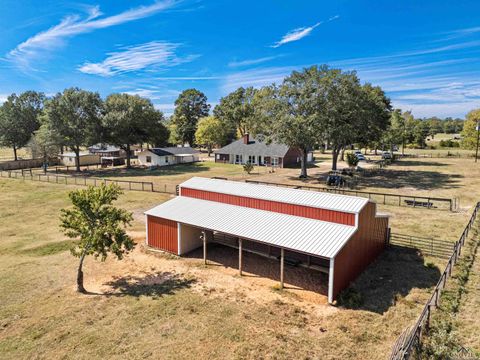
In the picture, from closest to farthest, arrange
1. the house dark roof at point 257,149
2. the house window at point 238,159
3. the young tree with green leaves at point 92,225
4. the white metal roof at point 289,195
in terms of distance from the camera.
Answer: the young tree with green leaves at point 92,225 < the white metal roof at point 289,195 < the house dark roof at point 257,149 < the house window at point 238,159

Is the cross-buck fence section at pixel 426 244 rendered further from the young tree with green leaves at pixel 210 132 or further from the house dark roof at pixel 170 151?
the young tree with green leaves at pixel 210 132

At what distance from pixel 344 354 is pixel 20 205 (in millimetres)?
31252

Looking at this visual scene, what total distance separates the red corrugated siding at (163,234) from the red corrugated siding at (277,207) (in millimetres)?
2799

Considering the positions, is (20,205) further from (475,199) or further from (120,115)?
(475,199)

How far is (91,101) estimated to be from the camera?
5222cm

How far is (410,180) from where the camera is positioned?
4141 centimetres

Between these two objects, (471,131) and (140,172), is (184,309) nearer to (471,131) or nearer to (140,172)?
(140,172)

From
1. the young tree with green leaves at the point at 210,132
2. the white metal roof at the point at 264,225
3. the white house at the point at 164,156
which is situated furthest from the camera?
the young tree with green leaves at the point at 210,132

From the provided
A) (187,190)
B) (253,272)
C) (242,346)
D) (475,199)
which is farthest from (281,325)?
(475,199)

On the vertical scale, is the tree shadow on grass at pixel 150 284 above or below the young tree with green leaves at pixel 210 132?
below

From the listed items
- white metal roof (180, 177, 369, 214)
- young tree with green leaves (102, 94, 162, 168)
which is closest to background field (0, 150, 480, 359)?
white metal roof (180, 177, 369, 214)

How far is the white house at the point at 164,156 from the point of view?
198 feet

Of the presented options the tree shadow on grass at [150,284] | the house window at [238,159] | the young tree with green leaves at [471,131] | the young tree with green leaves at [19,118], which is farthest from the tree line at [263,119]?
the tree shadow on grass at [150,284]

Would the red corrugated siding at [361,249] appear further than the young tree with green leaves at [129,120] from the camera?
No
